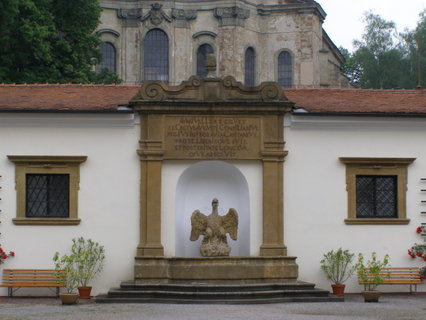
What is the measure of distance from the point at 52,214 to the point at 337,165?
22.2 feet

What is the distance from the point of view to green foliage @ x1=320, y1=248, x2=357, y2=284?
2367cm

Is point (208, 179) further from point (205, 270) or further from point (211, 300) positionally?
point (211, 300)

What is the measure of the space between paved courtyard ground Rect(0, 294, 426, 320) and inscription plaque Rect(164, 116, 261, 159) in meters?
4.13

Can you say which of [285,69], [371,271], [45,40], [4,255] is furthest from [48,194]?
[285,69]

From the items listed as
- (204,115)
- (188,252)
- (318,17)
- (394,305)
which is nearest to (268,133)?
(204,115)

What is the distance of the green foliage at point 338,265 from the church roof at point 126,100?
3307 mm

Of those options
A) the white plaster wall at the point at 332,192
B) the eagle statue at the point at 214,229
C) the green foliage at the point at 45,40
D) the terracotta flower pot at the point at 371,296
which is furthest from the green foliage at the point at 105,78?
the terracotta flower pot at the point at 371,296

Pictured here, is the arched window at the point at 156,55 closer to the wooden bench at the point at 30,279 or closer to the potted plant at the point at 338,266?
the potted plant at the point at 338,266

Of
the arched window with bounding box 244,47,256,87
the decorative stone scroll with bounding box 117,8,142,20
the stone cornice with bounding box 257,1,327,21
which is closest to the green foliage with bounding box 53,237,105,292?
the decorative stone scroll with bounding box 117,8,142,20

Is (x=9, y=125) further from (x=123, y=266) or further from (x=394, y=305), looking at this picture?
(x=394, y=305)

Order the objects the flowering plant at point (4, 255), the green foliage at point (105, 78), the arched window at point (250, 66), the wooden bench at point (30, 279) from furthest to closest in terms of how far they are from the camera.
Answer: the arched window at point (250, 66) < the green foliage at point (105, 78) < the flowering plant at point (4, 255) < the wooden bench at point (30, 279)

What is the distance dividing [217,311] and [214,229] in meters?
4.38

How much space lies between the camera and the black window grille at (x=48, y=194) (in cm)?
2381

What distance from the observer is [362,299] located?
22656mm
